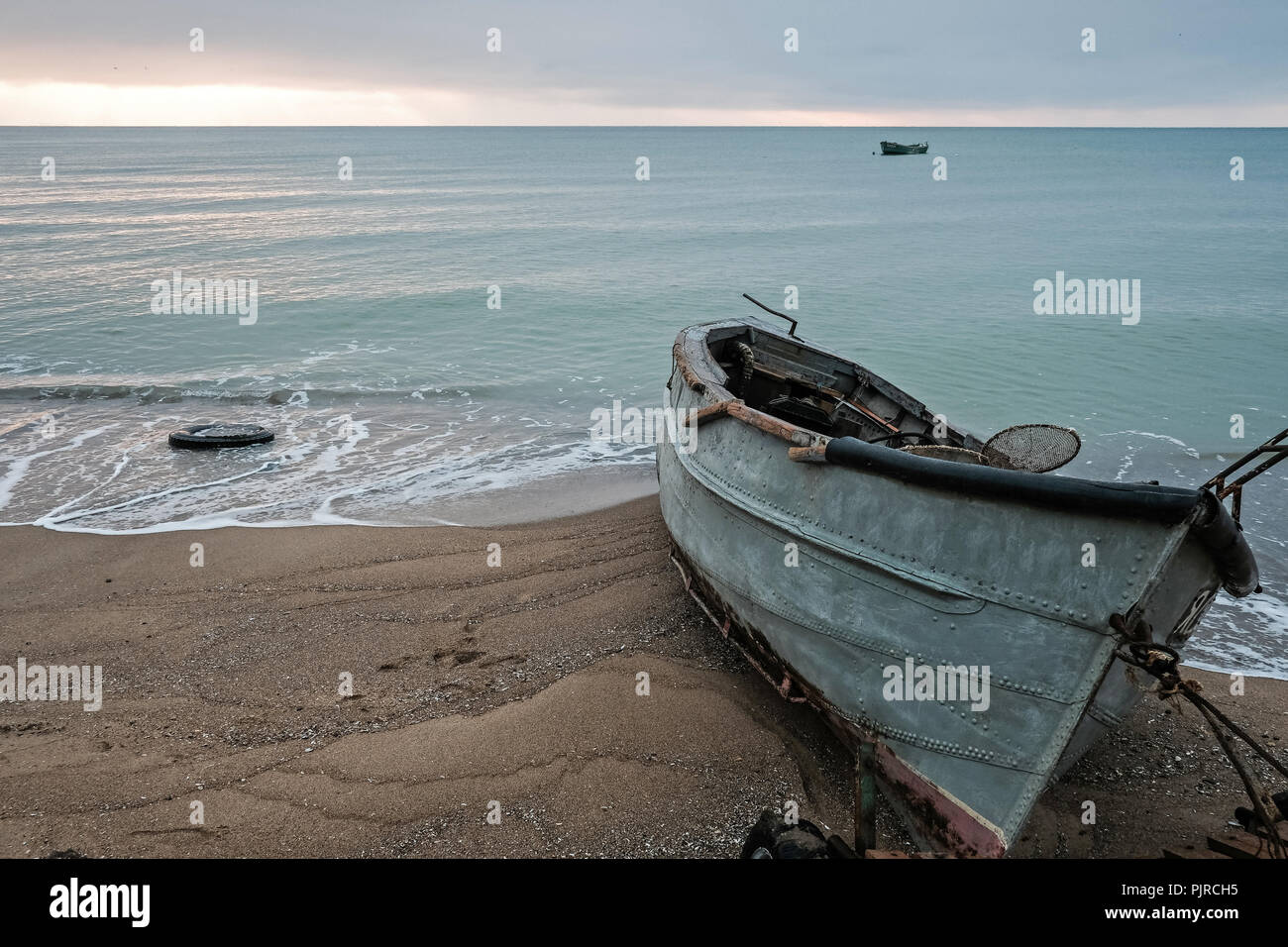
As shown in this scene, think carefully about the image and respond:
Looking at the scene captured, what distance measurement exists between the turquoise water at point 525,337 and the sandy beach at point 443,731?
99.5 inches

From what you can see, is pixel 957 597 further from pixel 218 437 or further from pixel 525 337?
pixel 525 337

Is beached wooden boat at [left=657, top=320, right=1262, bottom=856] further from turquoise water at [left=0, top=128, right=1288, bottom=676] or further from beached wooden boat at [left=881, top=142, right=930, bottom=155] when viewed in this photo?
beached wooden boat at [left=881, top=142, right=930, bottom=155]

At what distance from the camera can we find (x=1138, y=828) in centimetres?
538

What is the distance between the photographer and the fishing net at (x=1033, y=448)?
6.50 m

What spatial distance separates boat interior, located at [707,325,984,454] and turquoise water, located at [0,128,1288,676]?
10.8 feet

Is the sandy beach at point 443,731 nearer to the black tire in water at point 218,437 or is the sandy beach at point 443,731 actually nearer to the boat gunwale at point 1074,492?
the boat gunwale at point 1074,492


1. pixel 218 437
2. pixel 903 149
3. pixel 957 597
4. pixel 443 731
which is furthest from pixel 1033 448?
pixel 903 149

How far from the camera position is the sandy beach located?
5387mm

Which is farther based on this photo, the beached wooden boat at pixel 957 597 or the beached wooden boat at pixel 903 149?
the beached wooden boat at pixel 903 149

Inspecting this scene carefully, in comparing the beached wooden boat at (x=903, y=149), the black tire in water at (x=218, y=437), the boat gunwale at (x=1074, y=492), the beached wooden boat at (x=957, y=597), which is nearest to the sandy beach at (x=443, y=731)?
the beached wooden boat at (x=957, y=597)

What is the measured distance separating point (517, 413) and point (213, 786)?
11.4 m

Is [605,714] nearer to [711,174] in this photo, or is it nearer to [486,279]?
[486,279]

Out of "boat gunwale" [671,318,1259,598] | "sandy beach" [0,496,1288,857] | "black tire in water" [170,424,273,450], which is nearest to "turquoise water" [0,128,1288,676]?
"black tire in water" [170,424,273,450]

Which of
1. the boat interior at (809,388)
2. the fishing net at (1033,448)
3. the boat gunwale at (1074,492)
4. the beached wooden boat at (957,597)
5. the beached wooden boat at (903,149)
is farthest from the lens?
the beached wooden boat at (903,149)
